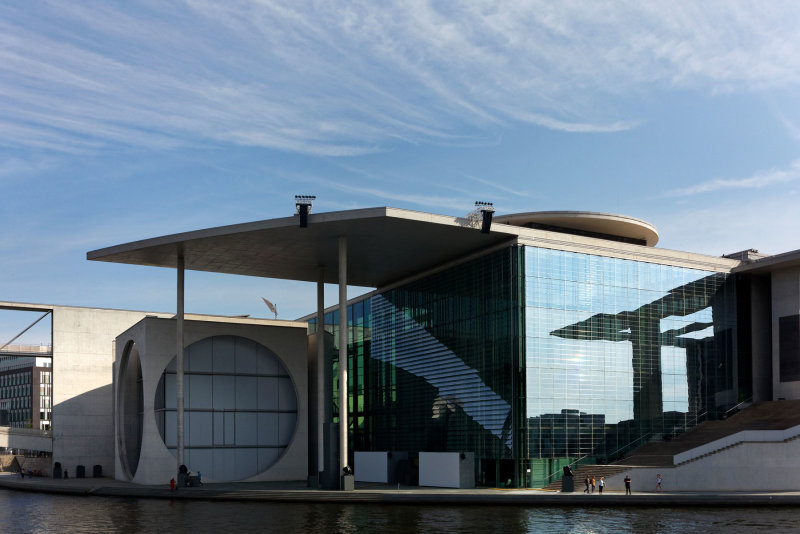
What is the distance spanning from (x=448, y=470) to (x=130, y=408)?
23.0 meters

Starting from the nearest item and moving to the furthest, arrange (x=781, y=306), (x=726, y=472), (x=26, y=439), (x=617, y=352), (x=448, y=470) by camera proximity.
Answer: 1. (x=726, y=472)
2. (x=448, y=470)
3. (x=617, y=352)
4. (x=781, y=306)
5. (x=26, y=439)

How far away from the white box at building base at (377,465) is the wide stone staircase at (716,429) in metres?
11.2

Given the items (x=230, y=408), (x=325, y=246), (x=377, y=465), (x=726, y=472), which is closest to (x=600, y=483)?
(x=726, y=472)

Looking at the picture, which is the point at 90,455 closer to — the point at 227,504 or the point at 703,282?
the point at 227,504

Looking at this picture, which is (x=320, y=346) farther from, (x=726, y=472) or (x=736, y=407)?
(x=736, y=407)

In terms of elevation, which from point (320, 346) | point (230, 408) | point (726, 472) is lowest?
point (726, 472)

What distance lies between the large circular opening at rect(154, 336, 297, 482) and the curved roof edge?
1684 centimetres

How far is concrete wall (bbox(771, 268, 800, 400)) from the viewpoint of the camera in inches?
1844

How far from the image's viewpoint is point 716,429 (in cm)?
4328

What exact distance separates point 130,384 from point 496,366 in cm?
2487

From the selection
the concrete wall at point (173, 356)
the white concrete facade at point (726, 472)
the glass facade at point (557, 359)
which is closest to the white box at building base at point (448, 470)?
the glass facade at point (557, 359)

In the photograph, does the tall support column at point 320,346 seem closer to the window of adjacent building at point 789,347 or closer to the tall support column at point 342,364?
the tall support column at point 342,364

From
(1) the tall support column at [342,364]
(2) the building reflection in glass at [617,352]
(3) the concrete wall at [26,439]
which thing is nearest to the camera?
(1) the tall support column at [342,364]

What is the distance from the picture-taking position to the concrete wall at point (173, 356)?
48.0m
